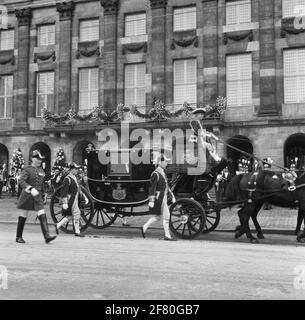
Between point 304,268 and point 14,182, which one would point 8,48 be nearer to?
point 14,182

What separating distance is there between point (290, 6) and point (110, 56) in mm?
10216

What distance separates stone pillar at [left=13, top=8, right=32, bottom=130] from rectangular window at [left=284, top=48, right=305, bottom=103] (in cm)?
1566

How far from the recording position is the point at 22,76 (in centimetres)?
2870

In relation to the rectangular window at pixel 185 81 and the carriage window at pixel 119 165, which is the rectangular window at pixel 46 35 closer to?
the rectangular window at pixel 185 81

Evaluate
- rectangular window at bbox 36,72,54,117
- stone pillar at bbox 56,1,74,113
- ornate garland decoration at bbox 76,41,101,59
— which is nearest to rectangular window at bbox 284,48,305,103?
ornate garland decoration at bbox 76,41,101,59

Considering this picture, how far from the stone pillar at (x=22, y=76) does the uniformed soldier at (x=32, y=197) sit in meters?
19.5

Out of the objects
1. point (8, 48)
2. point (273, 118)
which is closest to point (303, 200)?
point (273, 118)

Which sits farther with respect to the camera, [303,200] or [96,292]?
[303,200]

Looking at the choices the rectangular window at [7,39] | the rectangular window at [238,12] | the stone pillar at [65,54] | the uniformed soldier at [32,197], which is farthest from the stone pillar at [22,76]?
the uniformed soldier at [32,197]

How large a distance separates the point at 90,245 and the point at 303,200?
15.4ft

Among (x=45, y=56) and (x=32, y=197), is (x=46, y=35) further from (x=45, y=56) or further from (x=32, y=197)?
(x=32, y=197)

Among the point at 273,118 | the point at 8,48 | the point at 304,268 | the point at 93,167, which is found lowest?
the point at 304,268

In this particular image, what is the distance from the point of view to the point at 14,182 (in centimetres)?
2564

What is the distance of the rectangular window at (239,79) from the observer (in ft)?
79.5
